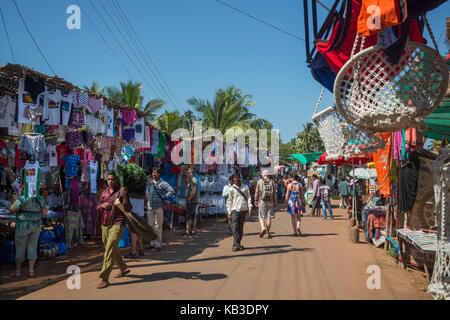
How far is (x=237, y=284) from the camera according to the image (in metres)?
5.45

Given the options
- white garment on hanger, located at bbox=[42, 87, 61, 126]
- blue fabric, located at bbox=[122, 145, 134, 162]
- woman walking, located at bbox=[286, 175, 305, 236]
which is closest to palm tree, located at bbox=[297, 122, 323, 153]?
woman walking, located at bbox=[286, 175, 305, 236]

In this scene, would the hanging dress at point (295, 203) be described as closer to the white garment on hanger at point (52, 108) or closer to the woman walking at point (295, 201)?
the woman walking at point (295, 201)

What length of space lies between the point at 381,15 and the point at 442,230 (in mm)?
3398

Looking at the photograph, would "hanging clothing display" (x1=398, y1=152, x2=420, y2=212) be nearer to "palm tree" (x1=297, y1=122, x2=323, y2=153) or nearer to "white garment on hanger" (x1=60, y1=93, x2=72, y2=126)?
"white garment on hanger" (x1=60, y1=93, x2=72, y2=126)

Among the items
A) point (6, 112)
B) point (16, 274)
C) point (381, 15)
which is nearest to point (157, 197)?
point (16, 274)

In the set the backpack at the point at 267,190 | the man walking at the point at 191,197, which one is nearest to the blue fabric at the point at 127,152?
the man walking at the point at 191,197

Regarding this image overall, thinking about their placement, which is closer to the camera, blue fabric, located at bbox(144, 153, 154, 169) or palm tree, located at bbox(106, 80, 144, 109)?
blue fabric, located at bbox(144, 153, 154, 169)

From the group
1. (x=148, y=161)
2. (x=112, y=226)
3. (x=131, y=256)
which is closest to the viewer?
(x=112, y=226)

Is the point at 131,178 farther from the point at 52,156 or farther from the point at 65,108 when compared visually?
the point at 52,156

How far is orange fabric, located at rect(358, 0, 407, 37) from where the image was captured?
3012 mm

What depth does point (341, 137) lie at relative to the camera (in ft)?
13.5

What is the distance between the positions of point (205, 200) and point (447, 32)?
11.0 meters

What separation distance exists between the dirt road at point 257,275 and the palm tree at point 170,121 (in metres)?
15.0

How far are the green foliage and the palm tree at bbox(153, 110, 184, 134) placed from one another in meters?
15.6
